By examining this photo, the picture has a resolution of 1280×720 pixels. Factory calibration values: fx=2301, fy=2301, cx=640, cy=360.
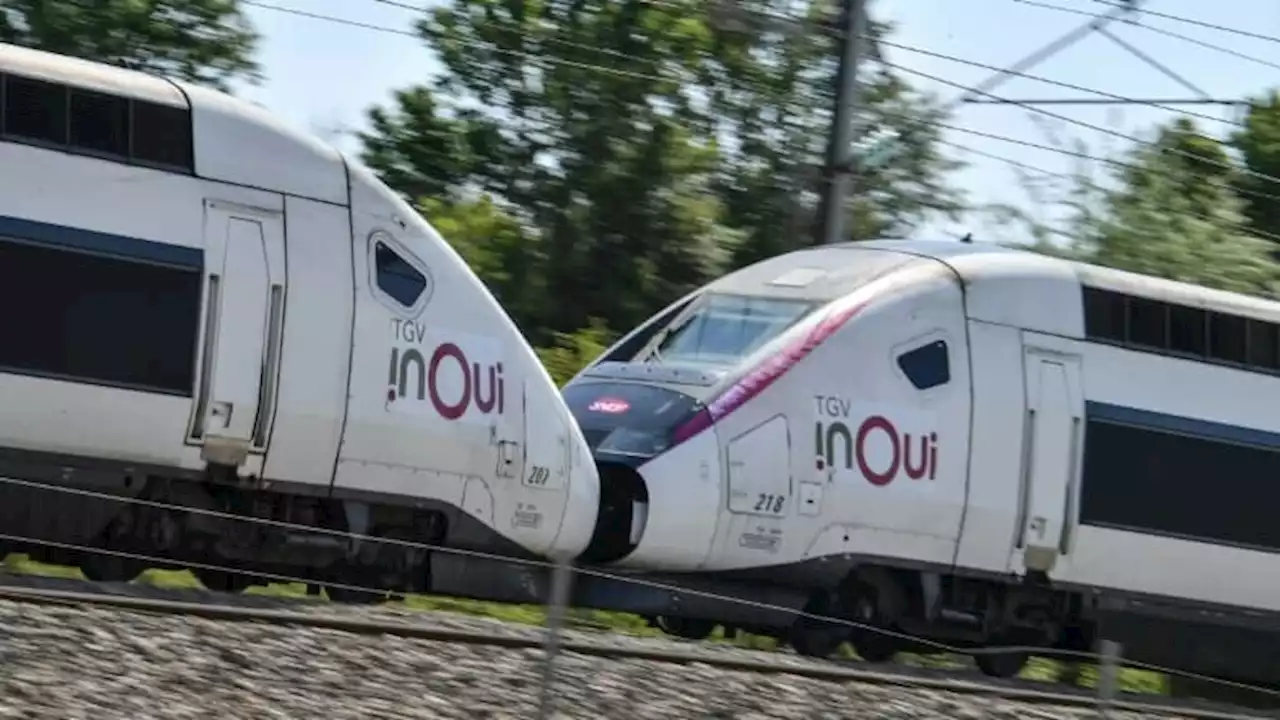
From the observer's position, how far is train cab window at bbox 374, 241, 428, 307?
45.7ft

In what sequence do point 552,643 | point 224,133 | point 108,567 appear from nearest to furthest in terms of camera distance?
point 552,643 → point 224,133 → point 108,567

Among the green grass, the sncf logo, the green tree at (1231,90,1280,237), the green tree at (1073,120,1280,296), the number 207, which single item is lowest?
the green grass

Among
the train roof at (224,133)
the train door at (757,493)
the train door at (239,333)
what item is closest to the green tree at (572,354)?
the train door at (757,493)

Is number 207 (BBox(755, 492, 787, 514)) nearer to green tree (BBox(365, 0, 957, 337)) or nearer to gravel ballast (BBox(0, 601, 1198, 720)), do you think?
gravel ballast (BBox(0, 601, 1198, 720))

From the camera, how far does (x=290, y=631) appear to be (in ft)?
35.1

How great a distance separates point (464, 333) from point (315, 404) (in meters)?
1.25

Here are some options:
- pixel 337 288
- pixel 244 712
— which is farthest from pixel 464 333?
pixel 244 712

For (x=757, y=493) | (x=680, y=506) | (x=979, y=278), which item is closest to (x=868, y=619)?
(x=757, y=493)

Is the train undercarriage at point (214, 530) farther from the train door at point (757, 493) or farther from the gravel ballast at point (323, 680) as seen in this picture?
the train door at point (757, 493)

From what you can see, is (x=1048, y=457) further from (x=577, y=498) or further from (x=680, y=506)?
(x=577, y=498)

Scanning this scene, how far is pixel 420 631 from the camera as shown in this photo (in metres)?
11.2

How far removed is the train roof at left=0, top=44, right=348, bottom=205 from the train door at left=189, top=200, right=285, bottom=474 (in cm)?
26

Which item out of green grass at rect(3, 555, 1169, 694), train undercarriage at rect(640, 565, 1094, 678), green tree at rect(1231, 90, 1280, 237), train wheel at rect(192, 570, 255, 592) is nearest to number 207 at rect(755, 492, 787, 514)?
train undercarriage at rect(640, 565, 1094, 678)

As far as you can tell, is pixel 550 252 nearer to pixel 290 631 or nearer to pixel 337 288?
pixel 337 288
